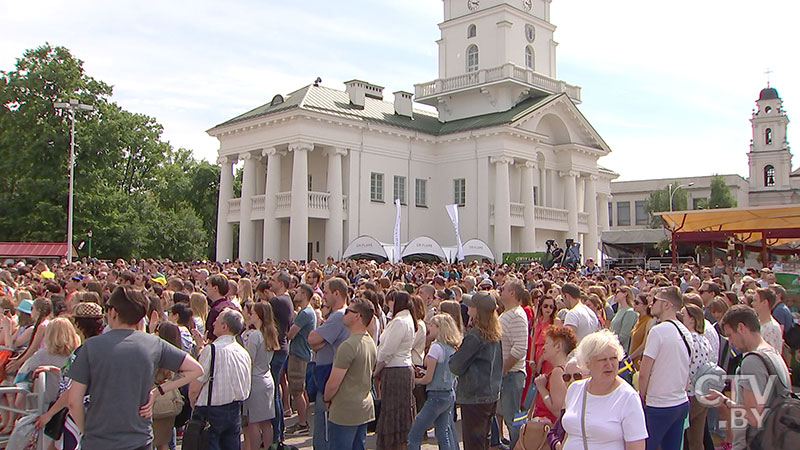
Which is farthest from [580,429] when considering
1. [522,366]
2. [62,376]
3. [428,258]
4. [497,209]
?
[497,209]

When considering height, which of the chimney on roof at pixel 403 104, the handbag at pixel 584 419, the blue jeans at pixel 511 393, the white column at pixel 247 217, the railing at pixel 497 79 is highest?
the railing at pixel 497 79

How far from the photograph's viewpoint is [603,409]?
4.21 meters

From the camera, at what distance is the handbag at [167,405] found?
21.5ft

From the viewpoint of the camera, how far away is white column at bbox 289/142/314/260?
33.9m

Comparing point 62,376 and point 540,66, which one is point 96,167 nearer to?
point 540,66

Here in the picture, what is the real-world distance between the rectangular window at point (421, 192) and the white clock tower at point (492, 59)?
5996mm

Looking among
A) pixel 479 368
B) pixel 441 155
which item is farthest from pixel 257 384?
pixel 441 155

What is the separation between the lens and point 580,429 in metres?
4.25

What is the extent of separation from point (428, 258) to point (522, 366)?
2729 cm

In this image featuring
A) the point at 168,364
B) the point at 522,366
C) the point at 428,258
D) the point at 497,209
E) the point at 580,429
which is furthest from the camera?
the point at 497,209

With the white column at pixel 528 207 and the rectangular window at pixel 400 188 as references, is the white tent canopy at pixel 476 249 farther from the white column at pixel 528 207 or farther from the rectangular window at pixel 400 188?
the rectangular window at pixel 400 188

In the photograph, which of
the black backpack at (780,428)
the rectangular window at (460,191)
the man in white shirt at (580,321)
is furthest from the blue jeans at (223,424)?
the rectangular window at (460,191)

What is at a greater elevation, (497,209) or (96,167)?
(96,167)

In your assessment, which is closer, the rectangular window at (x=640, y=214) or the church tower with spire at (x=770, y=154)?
the rectangular window at (x=640, y=214)
